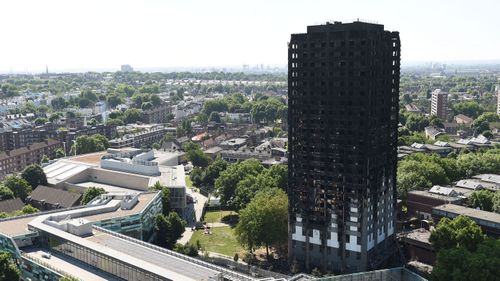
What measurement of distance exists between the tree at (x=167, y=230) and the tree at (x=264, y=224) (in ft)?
31.9

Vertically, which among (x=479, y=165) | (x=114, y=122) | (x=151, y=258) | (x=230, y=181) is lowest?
(x=230, y=181)

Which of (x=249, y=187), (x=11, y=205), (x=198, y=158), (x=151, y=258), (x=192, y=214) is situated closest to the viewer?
(x=151, y=258)

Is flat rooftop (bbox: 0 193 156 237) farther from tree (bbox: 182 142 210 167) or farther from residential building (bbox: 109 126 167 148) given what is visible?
residential building (bbox: 109 126 167 148)

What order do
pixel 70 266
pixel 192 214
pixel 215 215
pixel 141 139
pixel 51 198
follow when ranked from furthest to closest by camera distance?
pixel 141 139, pixel 215 215, pixel 192 214, pixel 51 198, pixel 70 266

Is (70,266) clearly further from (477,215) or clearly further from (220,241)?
(477,215)

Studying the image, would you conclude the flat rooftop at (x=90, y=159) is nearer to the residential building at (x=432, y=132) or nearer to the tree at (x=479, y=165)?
the tree at (x=479, y=165)

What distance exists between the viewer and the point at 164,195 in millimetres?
87562

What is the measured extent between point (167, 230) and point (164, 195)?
1288 centimetres

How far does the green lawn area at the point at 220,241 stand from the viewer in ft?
254

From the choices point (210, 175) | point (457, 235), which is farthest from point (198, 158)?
point (457, 235)

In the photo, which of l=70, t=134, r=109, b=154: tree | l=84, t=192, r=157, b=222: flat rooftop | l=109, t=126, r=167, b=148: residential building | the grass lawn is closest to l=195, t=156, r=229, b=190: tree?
the grass lawn

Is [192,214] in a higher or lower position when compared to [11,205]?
lower

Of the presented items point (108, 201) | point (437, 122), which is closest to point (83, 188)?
point (108, 201)

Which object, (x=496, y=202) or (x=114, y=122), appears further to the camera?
(x=114, y=122)
